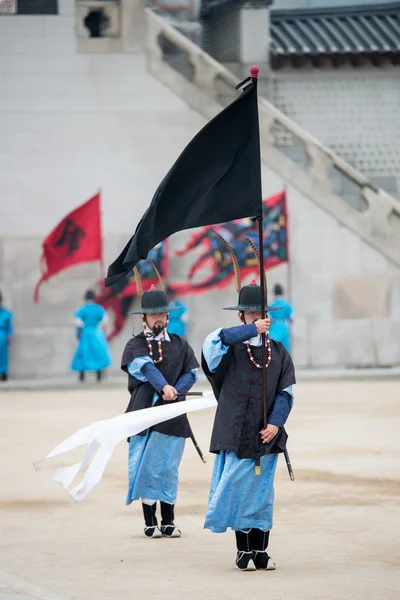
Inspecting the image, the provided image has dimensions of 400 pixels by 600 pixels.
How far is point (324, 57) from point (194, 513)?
61.1 ft

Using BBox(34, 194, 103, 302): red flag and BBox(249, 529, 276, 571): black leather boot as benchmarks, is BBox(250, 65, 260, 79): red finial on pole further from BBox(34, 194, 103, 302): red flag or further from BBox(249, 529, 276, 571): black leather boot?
BBox(34, 194, 103, 302): red flag

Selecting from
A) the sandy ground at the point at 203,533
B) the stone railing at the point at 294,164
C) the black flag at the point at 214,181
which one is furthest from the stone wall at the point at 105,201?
the black flag at the point at 214,181

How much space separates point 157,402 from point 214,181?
2020 millimetres

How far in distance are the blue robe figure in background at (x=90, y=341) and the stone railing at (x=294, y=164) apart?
4.53 meters

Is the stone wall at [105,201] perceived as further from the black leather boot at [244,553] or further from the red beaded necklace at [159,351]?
the black leather boot at [244,553]

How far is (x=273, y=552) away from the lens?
8398 mm

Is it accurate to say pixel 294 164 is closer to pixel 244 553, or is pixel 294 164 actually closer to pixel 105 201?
pixel 105 201

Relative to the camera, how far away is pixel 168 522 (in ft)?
30.2

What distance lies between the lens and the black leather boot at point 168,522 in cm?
910

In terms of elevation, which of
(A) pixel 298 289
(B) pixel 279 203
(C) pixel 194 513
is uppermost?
(B) pixel 279 203

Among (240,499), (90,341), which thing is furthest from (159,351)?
(90,341)

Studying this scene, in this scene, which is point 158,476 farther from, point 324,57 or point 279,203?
point 324,57

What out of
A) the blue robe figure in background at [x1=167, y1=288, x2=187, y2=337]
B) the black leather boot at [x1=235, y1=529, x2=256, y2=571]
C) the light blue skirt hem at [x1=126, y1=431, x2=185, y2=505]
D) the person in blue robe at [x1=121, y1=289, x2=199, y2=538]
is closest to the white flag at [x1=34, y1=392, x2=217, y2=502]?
the person in blue robe at [x1=121, y1=289, x2=199, y2=538]

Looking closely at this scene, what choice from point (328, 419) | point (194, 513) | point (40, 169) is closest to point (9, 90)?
point (40, 169)
